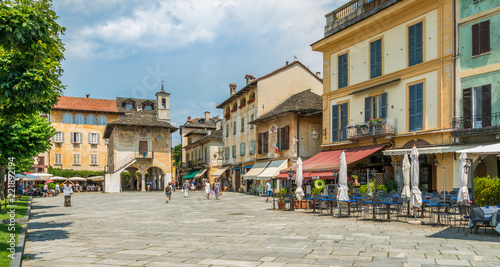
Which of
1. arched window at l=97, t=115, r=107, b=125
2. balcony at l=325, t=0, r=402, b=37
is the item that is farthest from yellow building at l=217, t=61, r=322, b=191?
arched window at l=97, t=115, r=107, b=125

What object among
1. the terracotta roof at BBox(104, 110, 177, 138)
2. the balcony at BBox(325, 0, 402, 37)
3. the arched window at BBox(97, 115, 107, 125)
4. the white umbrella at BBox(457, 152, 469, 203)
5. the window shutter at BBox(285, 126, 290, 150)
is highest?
the balcony at BBox(325, 0, 402, 37)

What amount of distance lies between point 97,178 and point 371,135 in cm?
4128

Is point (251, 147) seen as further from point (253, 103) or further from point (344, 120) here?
point (344, 120)

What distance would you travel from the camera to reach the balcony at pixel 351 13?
23.3m

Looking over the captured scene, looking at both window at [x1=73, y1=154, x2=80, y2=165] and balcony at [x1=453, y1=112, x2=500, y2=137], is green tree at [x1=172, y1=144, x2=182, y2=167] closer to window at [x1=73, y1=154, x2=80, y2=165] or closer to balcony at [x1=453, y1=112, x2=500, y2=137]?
window at [x1=73, y1=154, x2=80, y2=165]

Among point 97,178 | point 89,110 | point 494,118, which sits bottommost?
point 97,178

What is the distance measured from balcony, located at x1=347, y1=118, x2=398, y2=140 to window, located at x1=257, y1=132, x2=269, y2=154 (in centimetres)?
1242

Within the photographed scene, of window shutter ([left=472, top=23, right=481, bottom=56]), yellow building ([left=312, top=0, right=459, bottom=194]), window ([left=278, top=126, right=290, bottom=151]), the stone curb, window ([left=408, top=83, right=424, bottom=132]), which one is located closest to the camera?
the stone curb

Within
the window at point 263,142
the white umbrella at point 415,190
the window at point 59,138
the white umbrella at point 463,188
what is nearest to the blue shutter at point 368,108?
the white umbrella at point 415,190

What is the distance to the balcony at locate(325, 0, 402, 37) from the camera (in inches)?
918

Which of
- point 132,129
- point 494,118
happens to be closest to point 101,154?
point 132,129

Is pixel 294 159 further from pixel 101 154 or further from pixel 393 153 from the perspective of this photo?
pixel 101 154

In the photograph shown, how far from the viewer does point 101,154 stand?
62219 mm

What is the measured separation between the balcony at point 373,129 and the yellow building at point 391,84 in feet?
0.16
